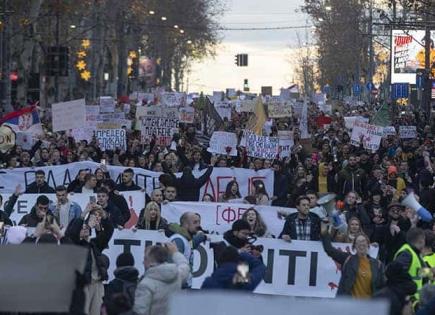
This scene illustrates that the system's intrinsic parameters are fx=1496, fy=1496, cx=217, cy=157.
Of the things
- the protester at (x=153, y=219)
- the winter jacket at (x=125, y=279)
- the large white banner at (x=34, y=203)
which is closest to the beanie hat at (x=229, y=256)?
the winter jacket at (x=125, y=279)

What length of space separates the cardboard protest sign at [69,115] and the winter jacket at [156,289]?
16041 millimetres

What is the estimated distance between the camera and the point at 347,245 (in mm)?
13656

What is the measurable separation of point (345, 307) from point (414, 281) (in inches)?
161

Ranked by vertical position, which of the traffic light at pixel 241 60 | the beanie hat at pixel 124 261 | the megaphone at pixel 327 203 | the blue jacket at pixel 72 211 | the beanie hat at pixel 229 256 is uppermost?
the traffic light at pixel 241 60

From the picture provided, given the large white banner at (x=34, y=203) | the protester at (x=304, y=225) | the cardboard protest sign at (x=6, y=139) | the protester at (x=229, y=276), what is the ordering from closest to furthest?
1. the protester at (x=229, y=276)
2. the protester at (x=304, y=225)
3. the large white banner at (x=34, y=203)
4. the cardboard protest sign at (x=6, y=139)

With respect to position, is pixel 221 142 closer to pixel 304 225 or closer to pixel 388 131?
pixel 388 131

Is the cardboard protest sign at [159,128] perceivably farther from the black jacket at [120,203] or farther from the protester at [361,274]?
the protester at [361,274]

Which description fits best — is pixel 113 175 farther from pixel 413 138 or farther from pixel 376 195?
pixel 413 138

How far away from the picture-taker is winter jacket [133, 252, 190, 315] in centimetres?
1028

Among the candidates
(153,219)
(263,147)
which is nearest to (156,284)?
(153,219)

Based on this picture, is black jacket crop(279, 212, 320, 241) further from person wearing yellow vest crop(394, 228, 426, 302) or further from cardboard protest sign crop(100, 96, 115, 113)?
cardboard protest sign crop(100, 96, 115, 113)

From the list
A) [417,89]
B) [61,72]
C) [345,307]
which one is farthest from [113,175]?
[417,89]

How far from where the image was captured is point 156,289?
33.9ft

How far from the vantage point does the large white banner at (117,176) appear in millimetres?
21094
